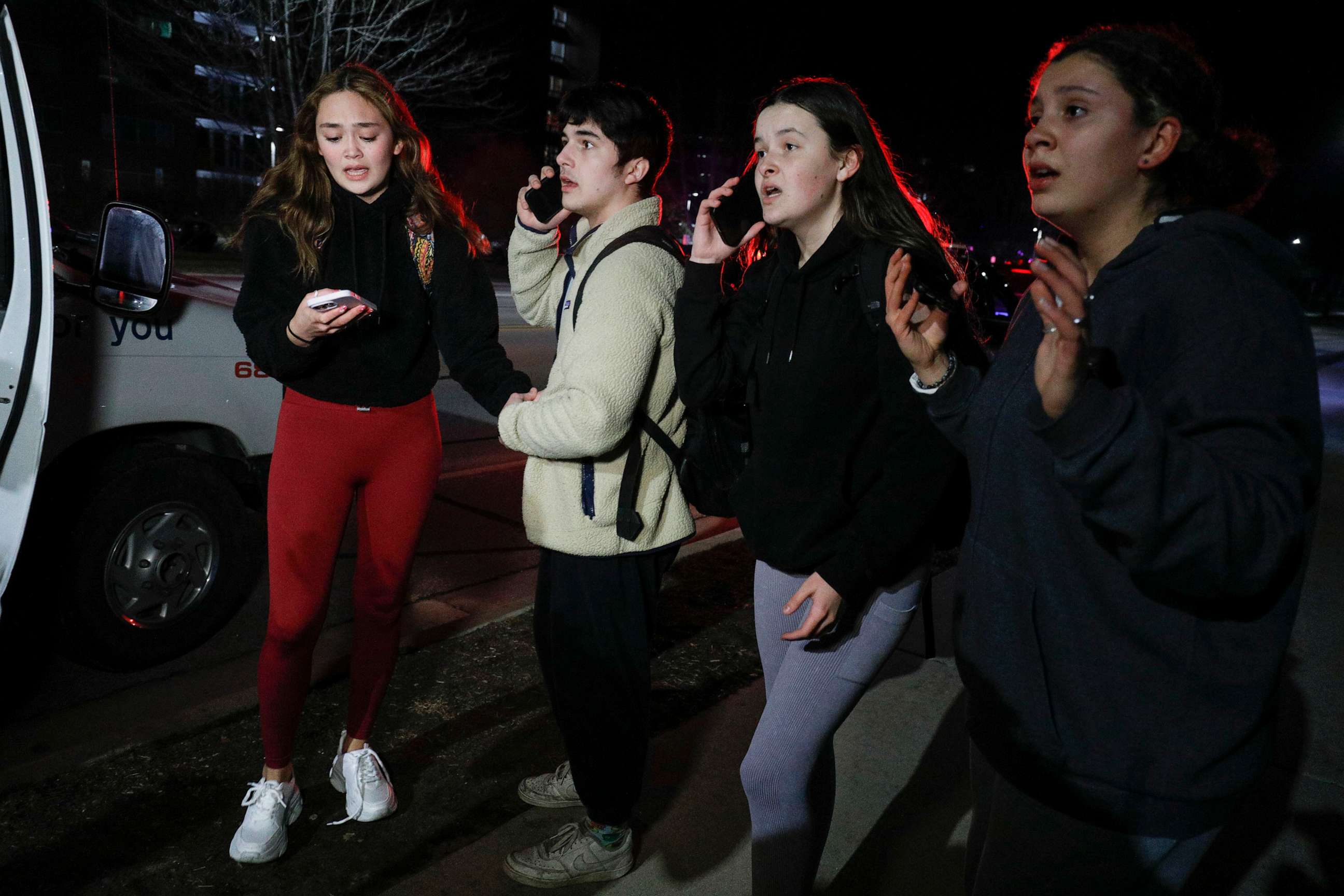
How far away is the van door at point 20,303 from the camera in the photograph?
109 inches

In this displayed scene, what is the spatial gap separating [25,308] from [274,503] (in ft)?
3.31

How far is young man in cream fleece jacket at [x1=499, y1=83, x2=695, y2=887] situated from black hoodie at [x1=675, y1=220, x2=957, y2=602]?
0.32m

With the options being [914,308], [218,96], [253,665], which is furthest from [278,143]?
[914,308]

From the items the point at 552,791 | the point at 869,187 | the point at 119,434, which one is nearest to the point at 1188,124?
the point at 869,187

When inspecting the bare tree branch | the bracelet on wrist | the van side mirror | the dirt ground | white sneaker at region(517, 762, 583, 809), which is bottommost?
the dirt ground

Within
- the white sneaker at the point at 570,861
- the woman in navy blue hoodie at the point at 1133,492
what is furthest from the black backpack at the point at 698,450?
the white sneaker at the point at 570,861

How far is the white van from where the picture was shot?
9.30 feet

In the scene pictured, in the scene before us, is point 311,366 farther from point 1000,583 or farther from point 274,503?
point 1000,583

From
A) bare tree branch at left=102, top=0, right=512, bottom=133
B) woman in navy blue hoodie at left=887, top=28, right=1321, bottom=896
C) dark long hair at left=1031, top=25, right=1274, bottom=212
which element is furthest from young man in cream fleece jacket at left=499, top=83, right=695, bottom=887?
bare tree branch at left=102, top=0, right=512, bottom=133

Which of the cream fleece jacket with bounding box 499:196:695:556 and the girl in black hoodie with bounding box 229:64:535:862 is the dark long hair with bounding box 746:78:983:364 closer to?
the cream fleece jacket with bounding box 499:196:695:556

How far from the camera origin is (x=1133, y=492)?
1168mm

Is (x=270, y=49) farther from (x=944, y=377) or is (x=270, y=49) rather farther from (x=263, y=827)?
(x=944, y=377)

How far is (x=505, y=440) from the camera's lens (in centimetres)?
227

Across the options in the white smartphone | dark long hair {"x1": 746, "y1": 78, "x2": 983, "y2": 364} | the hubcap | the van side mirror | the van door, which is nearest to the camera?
dark long hair {"x1": 746, "y1": 78, "x2": 983, "y2": 364}
